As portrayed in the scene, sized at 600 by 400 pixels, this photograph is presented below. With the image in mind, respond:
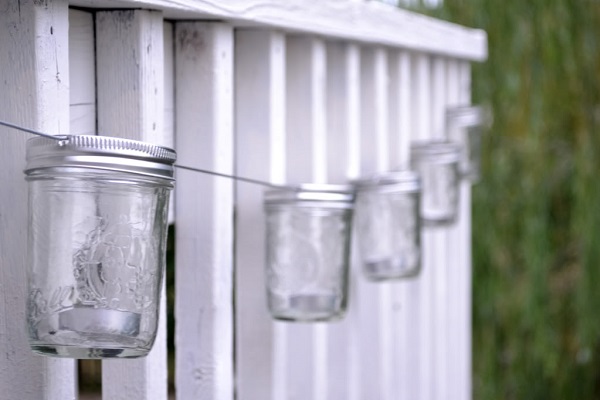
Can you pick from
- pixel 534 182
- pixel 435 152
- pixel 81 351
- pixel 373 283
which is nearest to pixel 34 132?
pixel 81 351

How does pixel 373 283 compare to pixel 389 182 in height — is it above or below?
below

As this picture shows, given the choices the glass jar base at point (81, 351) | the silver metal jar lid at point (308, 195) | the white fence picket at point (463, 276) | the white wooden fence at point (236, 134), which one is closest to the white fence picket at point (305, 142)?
the white wooden fence at point (236, 134)

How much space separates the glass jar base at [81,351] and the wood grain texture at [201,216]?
0.30 meters

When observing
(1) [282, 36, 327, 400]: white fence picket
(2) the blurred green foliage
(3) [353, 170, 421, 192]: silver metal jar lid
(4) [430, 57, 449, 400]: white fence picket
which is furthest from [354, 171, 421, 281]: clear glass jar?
(2) the blurred green foliage

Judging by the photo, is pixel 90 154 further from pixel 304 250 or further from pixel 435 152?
pixel 435 152

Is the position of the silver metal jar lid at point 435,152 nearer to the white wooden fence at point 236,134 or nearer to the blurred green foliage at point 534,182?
the white wooden fence at point 236,134

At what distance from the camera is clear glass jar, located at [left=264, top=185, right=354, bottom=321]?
1.26 meters

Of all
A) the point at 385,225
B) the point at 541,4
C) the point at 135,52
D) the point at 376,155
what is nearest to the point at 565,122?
the point at 541,4

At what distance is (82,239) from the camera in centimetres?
81

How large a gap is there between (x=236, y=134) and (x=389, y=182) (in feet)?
1.11

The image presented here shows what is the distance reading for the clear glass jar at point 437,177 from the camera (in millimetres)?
1927

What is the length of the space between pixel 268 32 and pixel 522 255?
213 cm

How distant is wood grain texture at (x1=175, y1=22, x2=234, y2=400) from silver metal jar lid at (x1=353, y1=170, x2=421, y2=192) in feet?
1.51

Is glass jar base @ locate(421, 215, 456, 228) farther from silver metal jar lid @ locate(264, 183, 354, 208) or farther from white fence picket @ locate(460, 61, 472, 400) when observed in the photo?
silver metal jar lid @ locate(264, 183, 354, 208)
